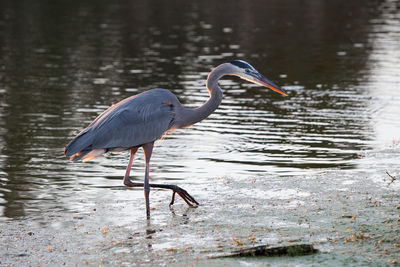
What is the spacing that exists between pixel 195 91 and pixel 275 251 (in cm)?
1058

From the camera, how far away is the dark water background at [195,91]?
10.4 metres

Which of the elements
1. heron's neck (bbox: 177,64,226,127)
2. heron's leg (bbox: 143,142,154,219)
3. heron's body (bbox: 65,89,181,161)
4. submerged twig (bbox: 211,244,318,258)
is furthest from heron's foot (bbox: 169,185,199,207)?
submerged twig (bbox: 211,244,318,258)

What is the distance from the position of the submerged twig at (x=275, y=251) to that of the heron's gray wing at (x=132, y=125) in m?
2.30

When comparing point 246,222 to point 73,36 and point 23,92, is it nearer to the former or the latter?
point 23,92

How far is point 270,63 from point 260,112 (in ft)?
21.8

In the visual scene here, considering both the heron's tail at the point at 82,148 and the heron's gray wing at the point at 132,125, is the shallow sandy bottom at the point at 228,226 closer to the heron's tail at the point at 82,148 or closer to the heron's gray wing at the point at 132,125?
the heron's tail at the point at 82,148

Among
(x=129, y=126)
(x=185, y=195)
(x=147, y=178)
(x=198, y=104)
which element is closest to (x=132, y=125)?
(x=129, y=126)

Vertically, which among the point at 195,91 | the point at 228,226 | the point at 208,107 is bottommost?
the point at 195,91

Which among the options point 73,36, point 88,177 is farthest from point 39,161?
point 73,36

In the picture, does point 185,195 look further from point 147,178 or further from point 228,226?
point 228,226

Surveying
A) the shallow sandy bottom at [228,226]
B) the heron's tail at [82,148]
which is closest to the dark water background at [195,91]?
the shallow sandy bottom at [228,226]

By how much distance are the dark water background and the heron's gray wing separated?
101 cm

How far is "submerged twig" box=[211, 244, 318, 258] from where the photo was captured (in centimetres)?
631

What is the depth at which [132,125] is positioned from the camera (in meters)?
8.24
